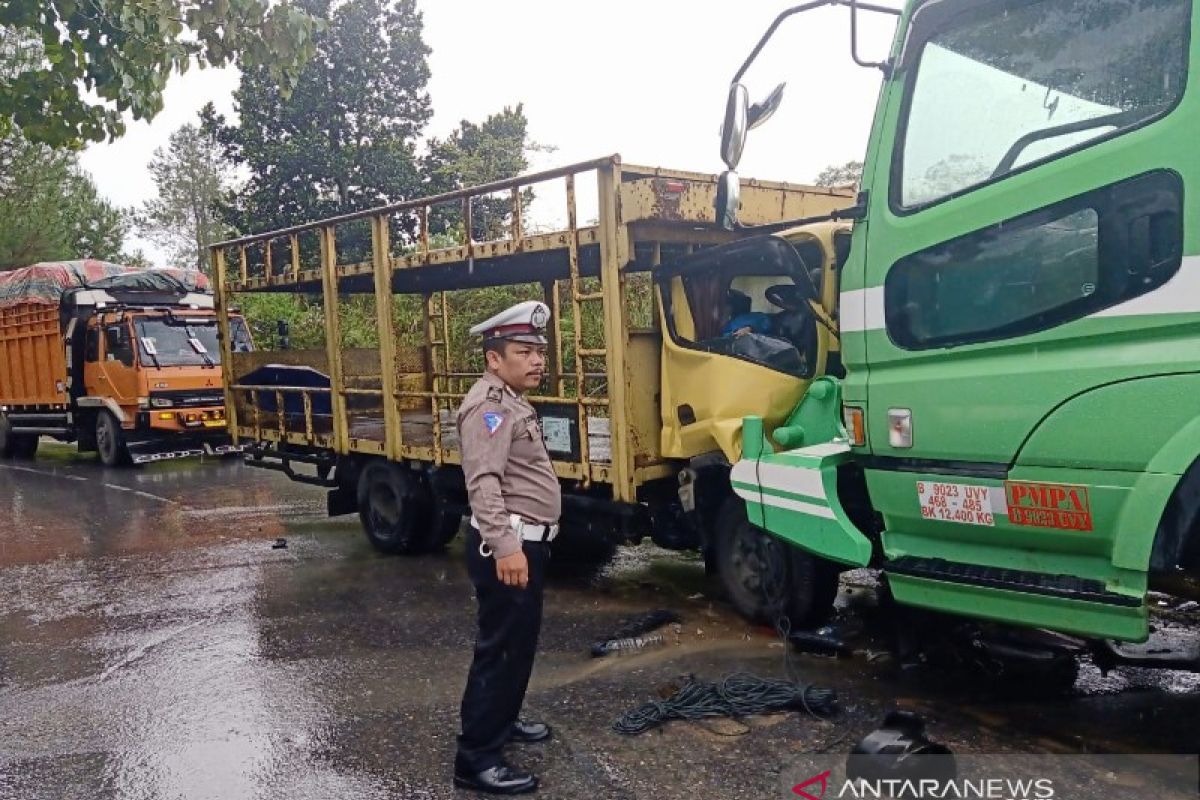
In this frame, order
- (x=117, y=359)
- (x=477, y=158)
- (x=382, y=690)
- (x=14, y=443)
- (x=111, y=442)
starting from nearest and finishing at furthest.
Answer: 1. (x=382, y=690)
2. (x=117, y=359)
3. (x=111, y=442)
4. (x=14, y=443)
5. (x=477, y=158)

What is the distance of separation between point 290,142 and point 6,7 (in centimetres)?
1802

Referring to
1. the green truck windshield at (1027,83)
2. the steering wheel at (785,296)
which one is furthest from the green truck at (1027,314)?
the steering wheel at (785,296)

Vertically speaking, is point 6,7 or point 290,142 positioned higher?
point 290,142

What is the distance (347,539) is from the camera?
791 cm

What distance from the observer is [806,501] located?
399 cm


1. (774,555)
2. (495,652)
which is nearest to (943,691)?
(774,555)

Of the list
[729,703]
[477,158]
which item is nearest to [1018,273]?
[729,703]

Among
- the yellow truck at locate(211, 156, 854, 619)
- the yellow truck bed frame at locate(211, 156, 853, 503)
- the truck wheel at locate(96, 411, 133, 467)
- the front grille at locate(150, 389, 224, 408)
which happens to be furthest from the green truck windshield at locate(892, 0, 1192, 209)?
the truck wheel at locate(96, 411, 133, 467)

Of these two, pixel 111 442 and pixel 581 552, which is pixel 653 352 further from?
pixel 111 442

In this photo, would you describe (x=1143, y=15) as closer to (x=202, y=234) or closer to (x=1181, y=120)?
(x=1181, y=120)

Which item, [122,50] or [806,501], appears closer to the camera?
[806,501]

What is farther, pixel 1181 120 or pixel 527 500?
pixel 527 500

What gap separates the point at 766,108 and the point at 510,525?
1812 millimetres

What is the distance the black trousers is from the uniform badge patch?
367mm
